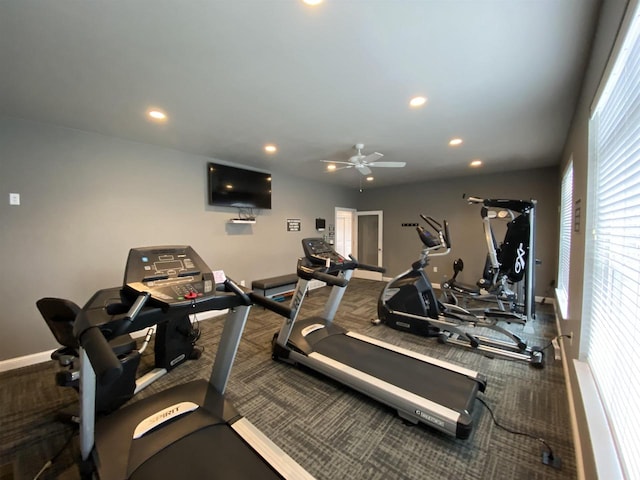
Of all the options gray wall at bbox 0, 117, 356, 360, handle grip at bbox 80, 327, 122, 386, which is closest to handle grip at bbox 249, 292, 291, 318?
handle grip at bbox 80, 327, 122, 386

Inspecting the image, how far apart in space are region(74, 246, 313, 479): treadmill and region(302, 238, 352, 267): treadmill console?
4.18ft

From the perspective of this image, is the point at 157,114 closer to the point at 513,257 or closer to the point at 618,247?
the point at 618,247

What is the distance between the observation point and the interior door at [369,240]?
7.14m

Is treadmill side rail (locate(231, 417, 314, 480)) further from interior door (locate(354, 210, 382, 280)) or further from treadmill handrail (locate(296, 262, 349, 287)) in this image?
interior door (locate(354, 210, 382, 280))

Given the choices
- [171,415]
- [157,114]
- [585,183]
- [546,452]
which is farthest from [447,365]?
[157,114]

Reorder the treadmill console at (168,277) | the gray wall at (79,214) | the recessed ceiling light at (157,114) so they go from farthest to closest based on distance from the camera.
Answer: the gray wall at (79,214), the recessed ceiling light at (157,114), the treadmill console at (168,277)

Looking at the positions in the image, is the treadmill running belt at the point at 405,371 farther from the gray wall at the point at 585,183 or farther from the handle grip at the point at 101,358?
the handle grip at the point at 101,358

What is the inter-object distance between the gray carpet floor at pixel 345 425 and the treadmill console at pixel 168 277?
3.66 feet

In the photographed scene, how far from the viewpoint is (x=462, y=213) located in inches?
229

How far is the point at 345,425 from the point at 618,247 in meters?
1.94

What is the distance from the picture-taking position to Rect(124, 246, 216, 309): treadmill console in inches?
60.4

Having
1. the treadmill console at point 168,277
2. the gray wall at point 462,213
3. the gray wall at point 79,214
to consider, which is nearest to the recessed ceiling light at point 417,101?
the treadmill console at point 168,277

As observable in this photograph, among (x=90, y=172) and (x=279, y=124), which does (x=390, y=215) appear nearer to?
(x=279, y=124)

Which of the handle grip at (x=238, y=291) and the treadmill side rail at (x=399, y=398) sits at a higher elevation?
the handle grip at (x=238, y=291)
